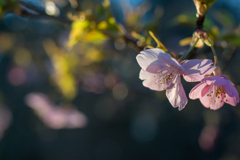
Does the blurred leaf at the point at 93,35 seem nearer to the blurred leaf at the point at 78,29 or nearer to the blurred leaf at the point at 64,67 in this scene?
the blurred leaf at the point at 78,29

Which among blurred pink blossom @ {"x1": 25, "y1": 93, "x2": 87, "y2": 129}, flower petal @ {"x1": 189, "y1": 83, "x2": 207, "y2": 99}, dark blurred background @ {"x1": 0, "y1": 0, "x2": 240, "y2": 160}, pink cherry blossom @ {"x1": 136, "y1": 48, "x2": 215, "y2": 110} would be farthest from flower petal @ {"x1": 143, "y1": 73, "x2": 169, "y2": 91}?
blurred pink blossom @ {"x1": 25, "y1": 93, "x2": 87, "y2": 129}

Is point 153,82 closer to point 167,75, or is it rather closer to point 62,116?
point 167,75

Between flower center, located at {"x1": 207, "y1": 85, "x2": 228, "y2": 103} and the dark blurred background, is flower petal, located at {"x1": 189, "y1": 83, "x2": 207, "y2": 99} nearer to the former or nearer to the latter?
flower center, located at {"x1": 207, "y1": 85, "x2": 228, "y2": 103}

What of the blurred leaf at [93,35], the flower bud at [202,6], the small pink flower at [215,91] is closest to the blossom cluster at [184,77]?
the small pink flower at [215,91]

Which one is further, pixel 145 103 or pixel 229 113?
pixel 145 103

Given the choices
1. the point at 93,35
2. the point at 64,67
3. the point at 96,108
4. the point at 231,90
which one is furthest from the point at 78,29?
the point at 96,108

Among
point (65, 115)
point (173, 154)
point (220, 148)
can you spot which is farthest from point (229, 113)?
point (173, 154)

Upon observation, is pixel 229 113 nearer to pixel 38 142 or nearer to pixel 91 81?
pixel 91 81
